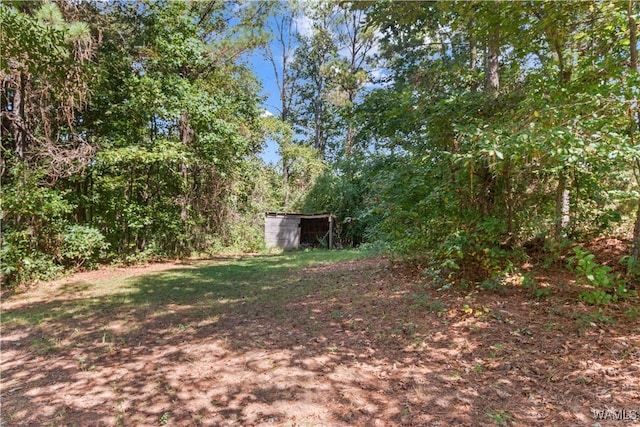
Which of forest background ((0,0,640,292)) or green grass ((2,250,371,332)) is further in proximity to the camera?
green grass ((2,250,371,332))

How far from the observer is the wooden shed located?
14.9m

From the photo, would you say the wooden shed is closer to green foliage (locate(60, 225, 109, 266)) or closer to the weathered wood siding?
the weathered wood siding

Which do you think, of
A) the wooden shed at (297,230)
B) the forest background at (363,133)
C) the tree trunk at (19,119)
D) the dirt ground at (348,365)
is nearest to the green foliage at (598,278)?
the forest background at (363,133)

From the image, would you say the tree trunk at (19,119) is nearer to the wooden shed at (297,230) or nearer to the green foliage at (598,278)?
the green foliage at (598,278)

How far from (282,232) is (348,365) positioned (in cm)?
1267

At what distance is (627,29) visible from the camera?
3412mm

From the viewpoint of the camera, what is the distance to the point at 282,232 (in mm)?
15219

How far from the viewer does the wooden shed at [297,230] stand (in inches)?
587

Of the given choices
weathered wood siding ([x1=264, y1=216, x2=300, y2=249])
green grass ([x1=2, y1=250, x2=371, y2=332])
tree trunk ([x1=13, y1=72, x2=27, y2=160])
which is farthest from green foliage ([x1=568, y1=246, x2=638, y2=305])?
weathered wood siding ([x1=264, y1=216, x2=300, y2=249])

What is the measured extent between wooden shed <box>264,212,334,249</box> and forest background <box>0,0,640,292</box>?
Result: 4.18 feet

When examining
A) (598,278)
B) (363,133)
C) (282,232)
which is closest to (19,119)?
(363,133)

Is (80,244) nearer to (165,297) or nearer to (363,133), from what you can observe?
(165,297)

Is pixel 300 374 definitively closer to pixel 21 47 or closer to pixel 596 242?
pixel 596 242

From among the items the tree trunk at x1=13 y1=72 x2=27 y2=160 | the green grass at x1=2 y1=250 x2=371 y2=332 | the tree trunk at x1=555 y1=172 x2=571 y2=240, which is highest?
the tree trunk at x1=13 y1=72 x2=27 y2=160
